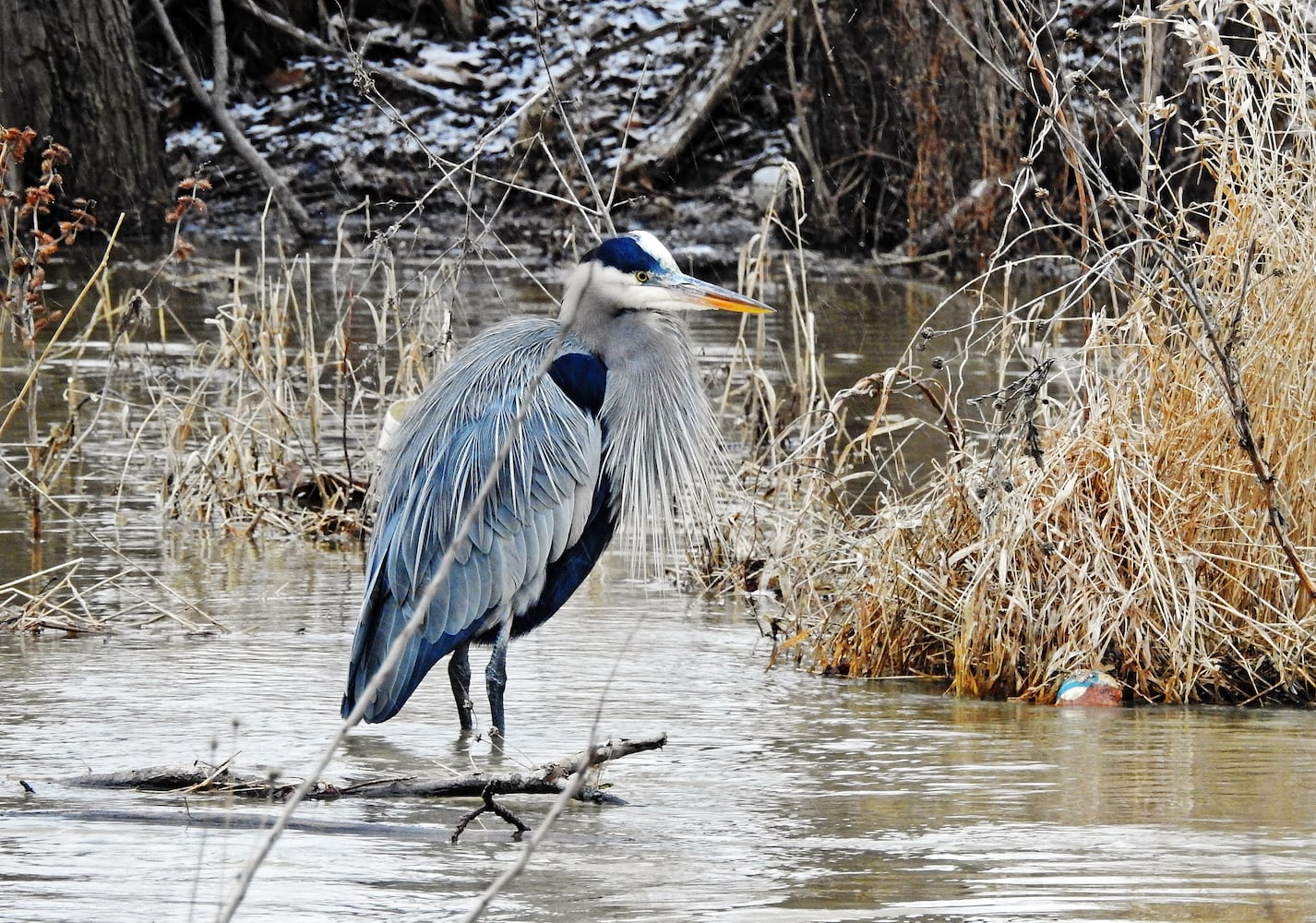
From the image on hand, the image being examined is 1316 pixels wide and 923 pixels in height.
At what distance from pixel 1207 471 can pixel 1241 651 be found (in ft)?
1.56

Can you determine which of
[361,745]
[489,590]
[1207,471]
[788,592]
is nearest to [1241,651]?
[1207,471]

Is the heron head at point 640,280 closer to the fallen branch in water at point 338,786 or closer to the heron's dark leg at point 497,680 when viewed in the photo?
the heron's dark leg at point 497,680

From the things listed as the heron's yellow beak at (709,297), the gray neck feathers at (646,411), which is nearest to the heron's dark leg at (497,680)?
the gray neck feathers at (646,411)

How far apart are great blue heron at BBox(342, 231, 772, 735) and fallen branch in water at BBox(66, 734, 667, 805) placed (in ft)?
1.87

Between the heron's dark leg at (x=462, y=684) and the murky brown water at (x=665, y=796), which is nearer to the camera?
the murky brown water at (x=665, y=796)

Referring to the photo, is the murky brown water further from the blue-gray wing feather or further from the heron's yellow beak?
the heron's yellow beak

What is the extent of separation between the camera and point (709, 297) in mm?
5066

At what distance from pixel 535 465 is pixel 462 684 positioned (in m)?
0.59

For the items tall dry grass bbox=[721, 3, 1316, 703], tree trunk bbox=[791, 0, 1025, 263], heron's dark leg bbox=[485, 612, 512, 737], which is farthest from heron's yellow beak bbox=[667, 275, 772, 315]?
tree trunk bbox=[791, 0, 1025, 263]

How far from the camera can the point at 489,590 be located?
497cm

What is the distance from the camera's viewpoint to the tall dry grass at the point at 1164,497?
Answer: 194 inches

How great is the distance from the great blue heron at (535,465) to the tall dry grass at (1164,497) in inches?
23.8

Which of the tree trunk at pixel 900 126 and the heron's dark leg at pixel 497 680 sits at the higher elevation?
the tree trunk at pixel 900 126

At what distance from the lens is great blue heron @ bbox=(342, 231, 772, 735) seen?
15.9 feet
